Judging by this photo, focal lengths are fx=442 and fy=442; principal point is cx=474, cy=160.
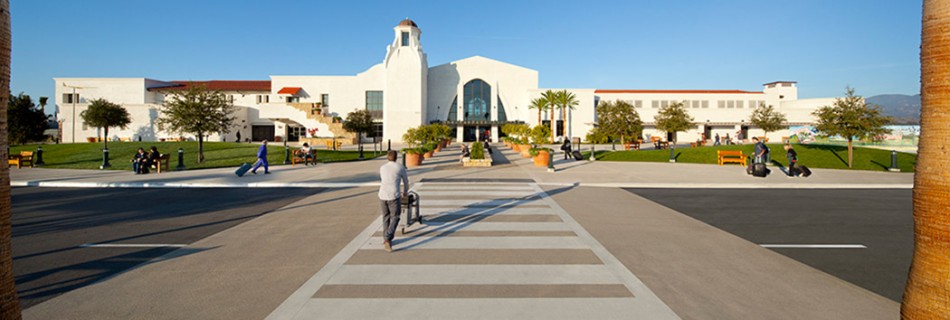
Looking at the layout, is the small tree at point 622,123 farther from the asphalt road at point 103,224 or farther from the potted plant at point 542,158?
the asphalt road at point 103,224

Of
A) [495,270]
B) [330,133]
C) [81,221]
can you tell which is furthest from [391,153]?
[330,133]

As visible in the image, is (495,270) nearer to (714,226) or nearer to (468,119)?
(714,226)

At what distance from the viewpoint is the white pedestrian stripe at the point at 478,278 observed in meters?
4.29

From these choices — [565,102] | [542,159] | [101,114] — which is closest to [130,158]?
[101,114]

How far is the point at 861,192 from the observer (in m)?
13.7

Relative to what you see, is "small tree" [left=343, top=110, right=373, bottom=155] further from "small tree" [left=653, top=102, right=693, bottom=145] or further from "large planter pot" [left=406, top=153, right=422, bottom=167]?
"small tree" [left=653, top=102, right=693, bottom=145]

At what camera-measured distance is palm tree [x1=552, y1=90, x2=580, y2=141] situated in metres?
62.0

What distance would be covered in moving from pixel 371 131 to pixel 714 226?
173 ft

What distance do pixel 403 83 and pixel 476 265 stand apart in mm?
57555

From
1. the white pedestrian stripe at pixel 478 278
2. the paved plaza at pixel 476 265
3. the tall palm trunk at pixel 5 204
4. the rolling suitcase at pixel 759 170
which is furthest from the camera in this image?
the rolling suitcase at pixel 759 170

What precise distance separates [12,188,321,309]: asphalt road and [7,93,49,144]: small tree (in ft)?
134

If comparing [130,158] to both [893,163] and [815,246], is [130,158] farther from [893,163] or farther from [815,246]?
[893,163]

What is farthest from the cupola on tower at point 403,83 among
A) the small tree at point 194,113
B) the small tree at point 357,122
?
the small tree at point 194,113

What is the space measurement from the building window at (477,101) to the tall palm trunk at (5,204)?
6456cm
